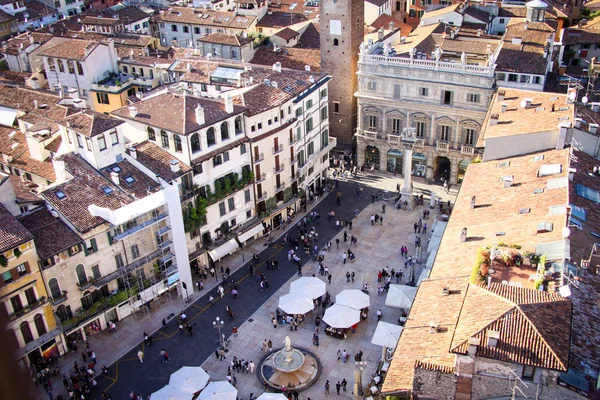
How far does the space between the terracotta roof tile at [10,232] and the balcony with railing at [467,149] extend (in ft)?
174

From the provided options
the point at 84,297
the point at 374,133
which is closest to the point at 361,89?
the point at 374,133

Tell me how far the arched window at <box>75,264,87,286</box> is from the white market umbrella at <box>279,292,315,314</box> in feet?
57.8

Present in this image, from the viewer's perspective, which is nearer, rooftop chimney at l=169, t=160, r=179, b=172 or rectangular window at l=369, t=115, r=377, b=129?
rooftop chimney at l=169, t=160, r=179, b=172

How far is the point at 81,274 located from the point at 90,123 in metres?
13.7

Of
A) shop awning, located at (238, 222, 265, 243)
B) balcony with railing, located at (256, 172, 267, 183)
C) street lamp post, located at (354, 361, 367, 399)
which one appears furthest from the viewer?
balcony with railing, located at (256, 172, 267, 183)

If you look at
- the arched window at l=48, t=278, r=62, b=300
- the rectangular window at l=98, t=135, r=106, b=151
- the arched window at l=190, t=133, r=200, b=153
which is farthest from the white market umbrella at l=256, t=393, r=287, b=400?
the rectangular window at l=98, t=135, r=106, b=151

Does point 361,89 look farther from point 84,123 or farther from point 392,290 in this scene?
point 84,123

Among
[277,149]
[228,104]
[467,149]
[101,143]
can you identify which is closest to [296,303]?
[277,149]

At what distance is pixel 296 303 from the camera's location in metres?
55.5

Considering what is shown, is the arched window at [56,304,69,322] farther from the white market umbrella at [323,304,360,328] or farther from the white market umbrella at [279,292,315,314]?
the white market umbrella at [323,304,360,328]

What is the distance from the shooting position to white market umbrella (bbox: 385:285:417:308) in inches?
2156

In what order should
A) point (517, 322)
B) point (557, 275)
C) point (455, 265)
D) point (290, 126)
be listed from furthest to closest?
point (290, 126), point (455, 265), point (557, 275), point (517, 322)

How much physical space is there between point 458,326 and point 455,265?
35.4 ft

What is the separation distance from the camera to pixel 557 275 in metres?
35.9
